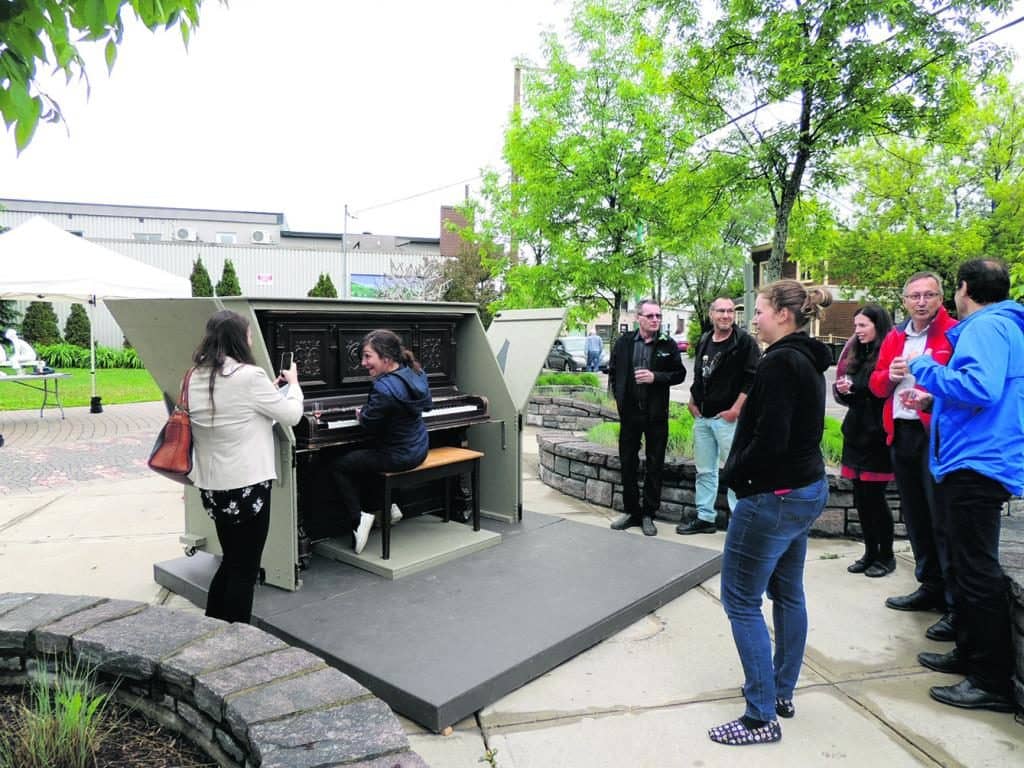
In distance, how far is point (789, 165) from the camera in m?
7.11

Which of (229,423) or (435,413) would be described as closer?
(229,423)

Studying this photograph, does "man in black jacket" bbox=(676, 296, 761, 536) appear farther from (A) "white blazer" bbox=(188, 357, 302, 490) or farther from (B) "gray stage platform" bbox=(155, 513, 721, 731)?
(A) "white blazer" bbox=(188, 357, 302, 490)

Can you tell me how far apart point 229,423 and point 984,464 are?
3.32m

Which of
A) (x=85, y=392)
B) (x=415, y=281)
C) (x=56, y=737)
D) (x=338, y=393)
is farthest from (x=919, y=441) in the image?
(x=415, y=281)

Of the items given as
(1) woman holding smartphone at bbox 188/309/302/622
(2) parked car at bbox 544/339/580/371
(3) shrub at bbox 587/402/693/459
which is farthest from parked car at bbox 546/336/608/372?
(1) woman holding smartphone at bbox 188/309/302/622

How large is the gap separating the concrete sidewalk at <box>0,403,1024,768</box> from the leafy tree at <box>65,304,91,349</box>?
24.7 meters

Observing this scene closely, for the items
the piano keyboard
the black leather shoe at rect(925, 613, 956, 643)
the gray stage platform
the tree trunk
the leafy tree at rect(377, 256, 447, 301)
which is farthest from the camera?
the leafy tree at rect(377, 256, 447, 301)

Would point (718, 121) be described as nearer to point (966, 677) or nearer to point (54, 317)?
point (966, 677)

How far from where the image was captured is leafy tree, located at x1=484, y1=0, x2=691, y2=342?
35.6 feet

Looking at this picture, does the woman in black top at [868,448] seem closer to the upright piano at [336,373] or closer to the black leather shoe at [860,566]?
the black leather shoe at [860,566]

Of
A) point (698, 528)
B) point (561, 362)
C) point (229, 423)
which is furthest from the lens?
point (561, 362)

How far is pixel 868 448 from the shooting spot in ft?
15.0

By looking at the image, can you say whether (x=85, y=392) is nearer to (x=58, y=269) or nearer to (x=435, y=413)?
(x=58, y=269)

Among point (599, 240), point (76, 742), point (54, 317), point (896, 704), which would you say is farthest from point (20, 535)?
point (54, 317)
